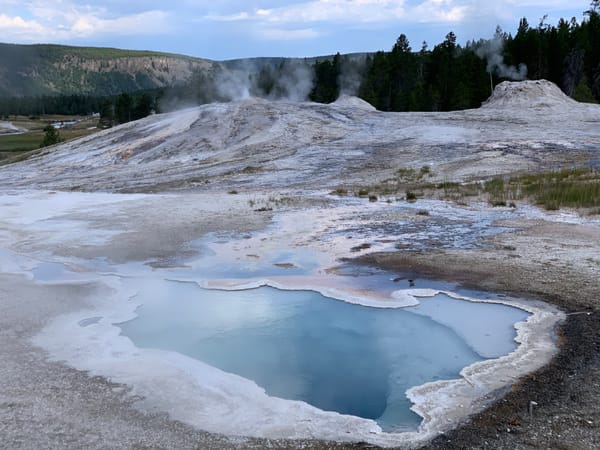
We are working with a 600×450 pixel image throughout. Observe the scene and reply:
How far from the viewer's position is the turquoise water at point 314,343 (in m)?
5.47

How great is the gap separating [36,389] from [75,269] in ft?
15.9

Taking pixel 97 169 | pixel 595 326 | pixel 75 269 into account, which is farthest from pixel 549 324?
pixel 97 169

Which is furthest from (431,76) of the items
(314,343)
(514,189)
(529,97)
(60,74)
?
(60,74)

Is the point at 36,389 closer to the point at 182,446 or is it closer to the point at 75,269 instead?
the point at 182,446

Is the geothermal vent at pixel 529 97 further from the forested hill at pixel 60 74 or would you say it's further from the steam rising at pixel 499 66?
the forested hill at pixel 60 74

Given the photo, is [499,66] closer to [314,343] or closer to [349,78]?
[349,78]

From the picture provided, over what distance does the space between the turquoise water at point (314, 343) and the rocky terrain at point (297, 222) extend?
30.4 inches

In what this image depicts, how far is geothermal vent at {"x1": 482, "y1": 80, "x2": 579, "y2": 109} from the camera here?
108ft

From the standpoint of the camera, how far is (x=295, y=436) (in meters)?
4.58

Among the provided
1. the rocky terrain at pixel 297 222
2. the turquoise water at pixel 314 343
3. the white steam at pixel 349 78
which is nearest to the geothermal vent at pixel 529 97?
the rocky terrain at pixel 297 222

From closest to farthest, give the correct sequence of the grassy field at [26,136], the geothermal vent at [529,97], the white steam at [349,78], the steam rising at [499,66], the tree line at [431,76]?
the geothermal vent at [529,97] → the tree line at [431,76] → the steam rising at [499,66] → the white steam at [349,78] → the grassy field at [26,136]

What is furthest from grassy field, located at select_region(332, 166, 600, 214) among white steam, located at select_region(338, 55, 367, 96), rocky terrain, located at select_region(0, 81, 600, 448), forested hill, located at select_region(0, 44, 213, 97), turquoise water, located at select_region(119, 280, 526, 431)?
forested hill, located at select_region(0, 44, 213, 97)

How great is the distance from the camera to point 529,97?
34.0 meters

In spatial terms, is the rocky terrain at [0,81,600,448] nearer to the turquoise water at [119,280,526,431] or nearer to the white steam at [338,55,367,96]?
the turquoise water at [119,280,526,431]
